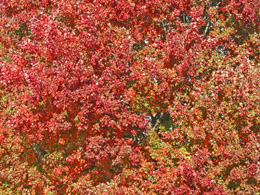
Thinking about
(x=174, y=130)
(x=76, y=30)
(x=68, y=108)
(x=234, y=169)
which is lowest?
(x=234, y=169)

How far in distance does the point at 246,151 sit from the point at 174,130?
2917mm

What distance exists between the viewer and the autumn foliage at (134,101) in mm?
12680

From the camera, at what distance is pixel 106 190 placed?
13539 mm

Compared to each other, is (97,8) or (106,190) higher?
(97,8)

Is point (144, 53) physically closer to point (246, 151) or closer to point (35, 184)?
point (246, 151)

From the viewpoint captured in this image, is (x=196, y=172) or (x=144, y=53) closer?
(x=196, y=172)

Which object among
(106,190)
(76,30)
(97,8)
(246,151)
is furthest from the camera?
(76,30)

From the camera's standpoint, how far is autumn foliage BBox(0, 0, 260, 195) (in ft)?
41.6

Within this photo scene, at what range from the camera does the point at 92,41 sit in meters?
14.4

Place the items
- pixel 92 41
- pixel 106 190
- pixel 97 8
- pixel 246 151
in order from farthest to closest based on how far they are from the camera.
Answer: pixel 97 8
pixel 92 41
pixel 106 190
pixel 246 151

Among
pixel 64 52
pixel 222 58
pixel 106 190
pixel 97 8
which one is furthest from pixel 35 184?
pixel 222 58

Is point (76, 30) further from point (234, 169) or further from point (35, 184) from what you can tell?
point (234, 169)

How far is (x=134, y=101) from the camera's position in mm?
14445

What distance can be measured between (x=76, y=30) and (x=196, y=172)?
338 inches
